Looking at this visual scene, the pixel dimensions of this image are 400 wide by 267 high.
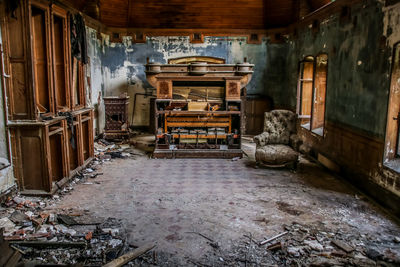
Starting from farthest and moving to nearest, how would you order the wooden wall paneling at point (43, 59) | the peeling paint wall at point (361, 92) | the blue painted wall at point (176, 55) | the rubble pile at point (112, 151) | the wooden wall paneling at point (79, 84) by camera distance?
1. the blue painted wall at point (176, 55)
2. the rubble pile at point (112, 151)
3. the wooden wall paneling at point (79, 84)
4. the wooden wall paneling at point (43, 59)
5. the peeling paint wall at point (361, 92)

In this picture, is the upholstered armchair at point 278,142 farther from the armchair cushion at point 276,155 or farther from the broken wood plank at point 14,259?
the broken wood plank at point 14,259

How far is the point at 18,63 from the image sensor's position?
187 inches

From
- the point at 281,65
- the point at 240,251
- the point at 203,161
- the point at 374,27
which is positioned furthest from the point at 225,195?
the point at 281,65

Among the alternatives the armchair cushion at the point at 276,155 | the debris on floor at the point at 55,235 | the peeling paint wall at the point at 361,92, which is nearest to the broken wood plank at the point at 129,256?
the debris on floor at the point at 55,235

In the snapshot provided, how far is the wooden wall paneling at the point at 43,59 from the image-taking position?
5.20 meters

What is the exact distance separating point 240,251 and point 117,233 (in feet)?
5.14

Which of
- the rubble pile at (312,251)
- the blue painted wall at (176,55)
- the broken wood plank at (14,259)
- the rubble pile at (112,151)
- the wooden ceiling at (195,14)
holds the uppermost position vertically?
the wooden ceiling at (195,14)

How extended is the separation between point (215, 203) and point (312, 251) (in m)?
1.77

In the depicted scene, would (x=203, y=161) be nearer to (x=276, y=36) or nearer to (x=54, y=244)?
(x=54, y=244)

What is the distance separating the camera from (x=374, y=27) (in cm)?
524

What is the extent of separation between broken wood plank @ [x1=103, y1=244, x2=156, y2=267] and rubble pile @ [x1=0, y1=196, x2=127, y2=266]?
145 millimetres

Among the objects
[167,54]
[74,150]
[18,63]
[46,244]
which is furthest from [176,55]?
[46,244]

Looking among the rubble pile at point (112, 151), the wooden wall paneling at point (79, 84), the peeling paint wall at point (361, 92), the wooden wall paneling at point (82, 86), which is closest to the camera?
the peeling paint wall at point (361, 92)

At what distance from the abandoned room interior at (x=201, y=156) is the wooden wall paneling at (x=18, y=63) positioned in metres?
0.02
